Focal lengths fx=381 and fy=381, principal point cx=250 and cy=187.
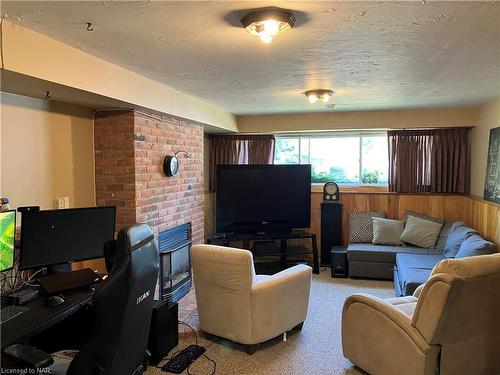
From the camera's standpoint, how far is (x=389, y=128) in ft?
17.7

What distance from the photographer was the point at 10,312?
2066mm

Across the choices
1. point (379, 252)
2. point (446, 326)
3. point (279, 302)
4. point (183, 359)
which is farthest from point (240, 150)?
point (446, 326)

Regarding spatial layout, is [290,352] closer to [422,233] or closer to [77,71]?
[77,71]

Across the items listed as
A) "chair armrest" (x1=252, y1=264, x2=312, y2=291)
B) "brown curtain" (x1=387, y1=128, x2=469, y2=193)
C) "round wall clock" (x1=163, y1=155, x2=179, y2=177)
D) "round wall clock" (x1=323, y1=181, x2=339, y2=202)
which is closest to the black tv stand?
"round wall clock" (x1=323, y1=181, x2=339, y2=202)

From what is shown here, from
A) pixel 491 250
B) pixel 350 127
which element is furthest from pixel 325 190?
pixel 491 250

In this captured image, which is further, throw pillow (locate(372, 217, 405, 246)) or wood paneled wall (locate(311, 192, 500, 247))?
throw pillow (locate(372, 217, 405, 246))

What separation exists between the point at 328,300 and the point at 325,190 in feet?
6.03

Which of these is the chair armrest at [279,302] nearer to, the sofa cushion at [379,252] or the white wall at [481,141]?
the sofa cushion at [379,252]

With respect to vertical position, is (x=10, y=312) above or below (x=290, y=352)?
above

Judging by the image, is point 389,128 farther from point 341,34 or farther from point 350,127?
point 341,34

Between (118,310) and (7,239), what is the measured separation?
1.01m

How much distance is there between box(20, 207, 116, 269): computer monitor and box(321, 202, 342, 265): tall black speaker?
343cm

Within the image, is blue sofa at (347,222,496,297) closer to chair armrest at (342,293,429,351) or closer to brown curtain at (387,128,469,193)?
brown curtain at (387,128,469,193)

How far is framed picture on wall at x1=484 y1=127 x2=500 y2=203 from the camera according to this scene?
4.12 metres
